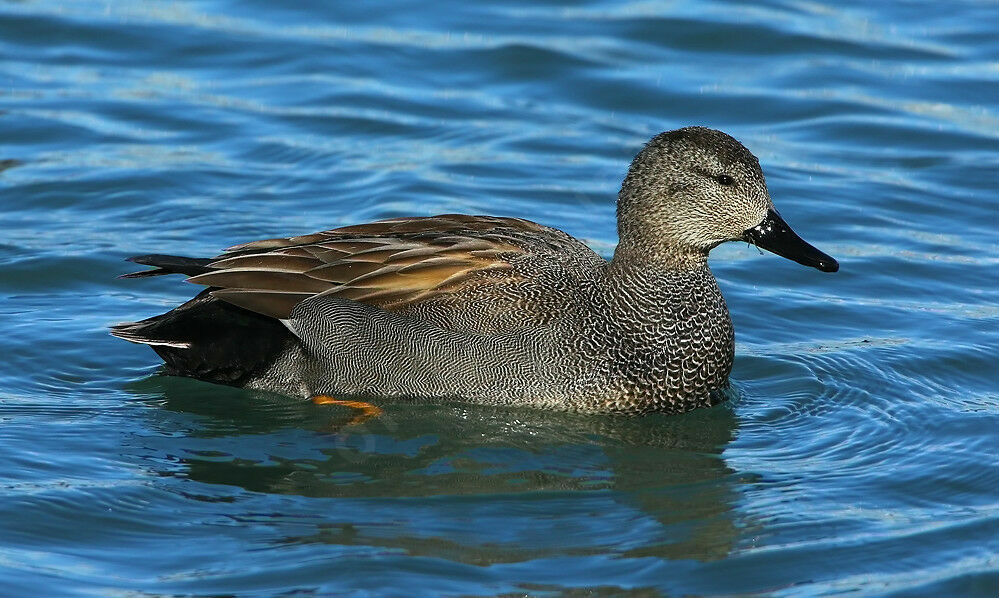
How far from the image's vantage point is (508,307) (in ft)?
23.3

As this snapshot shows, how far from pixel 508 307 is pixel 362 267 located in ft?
2.37

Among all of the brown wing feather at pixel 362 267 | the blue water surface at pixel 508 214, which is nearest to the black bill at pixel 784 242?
the blue water surface at pixel 508 214

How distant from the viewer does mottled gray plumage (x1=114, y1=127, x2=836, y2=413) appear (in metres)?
7.08

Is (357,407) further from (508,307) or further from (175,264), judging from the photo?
(175,264)

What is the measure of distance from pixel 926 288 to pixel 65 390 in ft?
16.5

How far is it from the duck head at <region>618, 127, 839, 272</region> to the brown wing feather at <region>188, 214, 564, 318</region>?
59 centimetres

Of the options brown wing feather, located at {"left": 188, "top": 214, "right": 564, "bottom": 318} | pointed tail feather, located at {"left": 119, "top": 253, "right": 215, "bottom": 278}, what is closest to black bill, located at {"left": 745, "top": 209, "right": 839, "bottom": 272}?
brown wing feather, located at {"left": 188, "top": 214, "right": 564, "bottom": 318}

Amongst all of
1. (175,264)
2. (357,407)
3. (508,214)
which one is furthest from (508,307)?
(508,214)

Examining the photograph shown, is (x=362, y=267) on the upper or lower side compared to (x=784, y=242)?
lower

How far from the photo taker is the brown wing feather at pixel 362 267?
23.4 ft

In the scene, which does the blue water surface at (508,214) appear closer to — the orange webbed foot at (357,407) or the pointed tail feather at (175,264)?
the orange webbed foot at (357,407)

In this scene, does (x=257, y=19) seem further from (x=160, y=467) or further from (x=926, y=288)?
(x=160, y=467)

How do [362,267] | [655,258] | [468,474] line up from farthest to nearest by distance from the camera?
[655,258], [362,267], [468,474]

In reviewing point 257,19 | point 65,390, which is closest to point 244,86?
point 257,19
